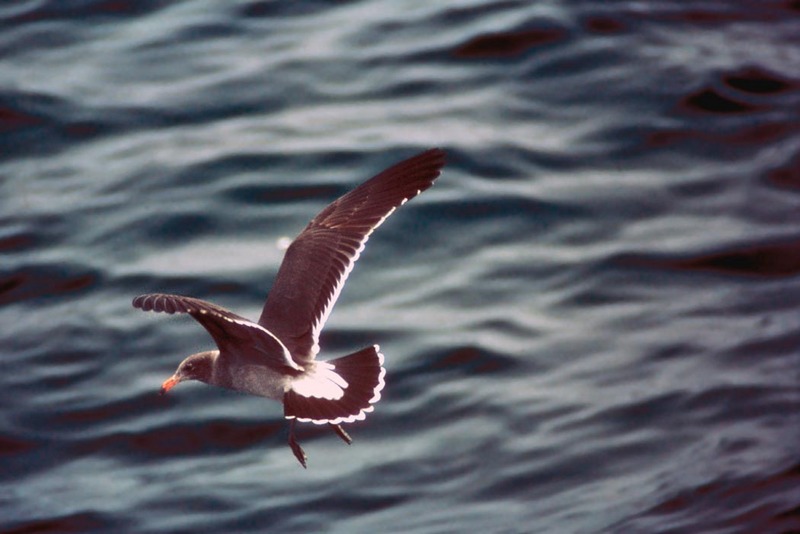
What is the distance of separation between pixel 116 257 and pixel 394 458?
329 cm

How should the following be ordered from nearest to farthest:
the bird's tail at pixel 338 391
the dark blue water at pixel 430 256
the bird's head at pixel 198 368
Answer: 1. the bird's tail at pixel 338 391
2. the bird's head at pixel 198 368
3. the dark blue water at pixel 430 256

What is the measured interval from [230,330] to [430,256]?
17.9 ft

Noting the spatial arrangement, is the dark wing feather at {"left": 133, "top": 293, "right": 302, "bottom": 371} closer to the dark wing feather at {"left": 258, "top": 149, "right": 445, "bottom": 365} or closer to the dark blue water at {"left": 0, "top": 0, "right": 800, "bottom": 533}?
the dark wing feather at {"left": 258, "top": 149, "right": 445, "bottom": 365}

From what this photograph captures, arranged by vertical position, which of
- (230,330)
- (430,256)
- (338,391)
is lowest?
(430,256)

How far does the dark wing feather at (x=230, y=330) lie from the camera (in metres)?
5.61

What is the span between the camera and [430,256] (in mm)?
11828

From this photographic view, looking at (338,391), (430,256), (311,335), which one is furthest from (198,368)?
(430,256)

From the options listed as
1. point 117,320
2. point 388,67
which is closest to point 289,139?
point 388,67

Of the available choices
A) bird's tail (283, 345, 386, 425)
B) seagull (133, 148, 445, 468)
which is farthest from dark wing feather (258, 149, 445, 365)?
bird's tail (283, 345, 386, 425)

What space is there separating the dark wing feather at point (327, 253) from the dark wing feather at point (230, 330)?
23cm

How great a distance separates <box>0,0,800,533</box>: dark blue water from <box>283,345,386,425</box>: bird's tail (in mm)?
2723

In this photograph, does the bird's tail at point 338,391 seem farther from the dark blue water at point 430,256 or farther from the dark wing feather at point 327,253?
the dark blue water at point 430,256

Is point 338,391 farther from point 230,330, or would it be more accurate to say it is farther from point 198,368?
point 198,368

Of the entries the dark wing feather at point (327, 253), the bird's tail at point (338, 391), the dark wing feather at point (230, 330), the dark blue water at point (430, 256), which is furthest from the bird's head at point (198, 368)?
the dark blue water at point (430, 256)
